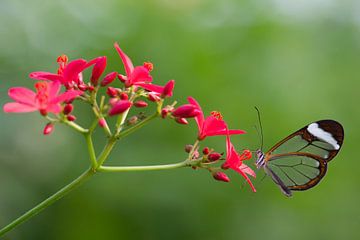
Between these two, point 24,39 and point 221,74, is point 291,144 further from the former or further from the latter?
point 24,39

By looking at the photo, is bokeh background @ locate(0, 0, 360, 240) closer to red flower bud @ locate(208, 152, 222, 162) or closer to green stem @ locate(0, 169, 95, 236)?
red flower bud @ locate(208, 152, 222, 162)

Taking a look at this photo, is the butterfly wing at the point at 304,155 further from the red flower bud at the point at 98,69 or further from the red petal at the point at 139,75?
the red flower bud at the point at 98,69

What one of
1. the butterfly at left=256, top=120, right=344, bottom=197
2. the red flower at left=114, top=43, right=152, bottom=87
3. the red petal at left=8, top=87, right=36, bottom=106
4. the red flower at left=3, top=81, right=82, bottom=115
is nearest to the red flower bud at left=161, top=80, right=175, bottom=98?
the red flower at left=114, top=43, right=152, bottom=87

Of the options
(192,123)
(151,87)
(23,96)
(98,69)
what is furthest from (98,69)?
(192,123)

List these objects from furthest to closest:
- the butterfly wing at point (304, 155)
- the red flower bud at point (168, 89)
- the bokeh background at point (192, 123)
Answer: the bokeh background at point (192, 123), the butterfly wing at point (304, 155), the red flower bud at point (168, 89)

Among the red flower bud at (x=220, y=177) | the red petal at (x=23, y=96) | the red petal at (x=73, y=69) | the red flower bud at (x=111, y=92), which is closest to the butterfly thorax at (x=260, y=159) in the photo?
the red flower bud at (x=220, y=177)
